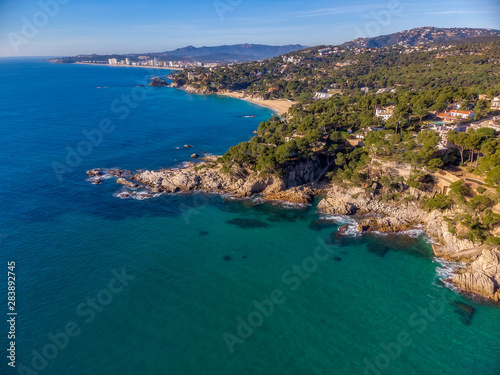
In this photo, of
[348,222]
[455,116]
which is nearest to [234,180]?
[348,222]

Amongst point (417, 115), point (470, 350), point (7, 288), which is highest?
point (417, 115)

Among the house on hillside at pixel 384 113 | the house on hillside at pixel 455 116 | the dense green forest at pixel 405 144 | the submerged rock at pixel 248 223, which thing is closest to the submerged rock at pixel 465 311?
the dense green forest at pixel 405 144

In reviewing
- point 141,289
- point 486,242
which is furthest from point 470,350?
point 141,289

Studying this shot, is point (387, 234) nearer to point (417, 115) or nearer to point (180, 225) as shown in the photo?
point (180, 225)

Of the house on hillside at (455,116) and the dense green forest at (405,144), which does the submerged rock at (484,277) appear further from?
the house on hillside at (455,116)

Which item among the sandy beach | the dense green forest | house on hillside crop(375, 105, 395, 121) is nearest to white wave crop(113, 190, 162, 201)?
the dense green forest
